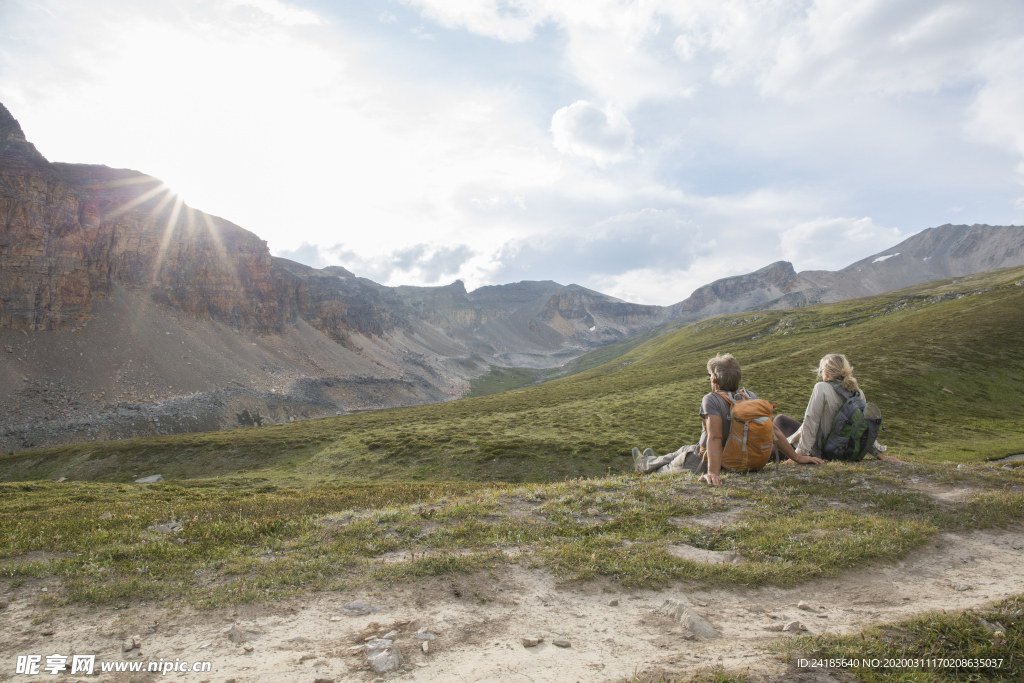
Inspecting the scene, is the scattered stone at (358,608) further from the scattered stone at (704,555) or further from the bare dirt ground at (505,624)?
the scattered stone at (704,555)

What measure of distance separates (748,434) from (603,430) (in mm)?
35401

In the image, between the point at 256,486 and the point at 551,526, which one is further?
the point at 256,486

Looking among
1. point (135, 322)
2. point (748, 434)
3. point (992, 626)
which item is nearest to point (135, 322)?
point (135, 322)

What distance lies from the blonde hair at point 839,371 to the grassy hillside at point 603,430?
70.2ft

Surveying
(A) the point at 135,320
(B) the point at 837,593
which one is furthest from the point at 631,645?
(A) the point at 135,320

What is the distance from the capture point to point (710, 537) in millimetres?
10188

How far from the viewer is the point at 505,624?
727cm

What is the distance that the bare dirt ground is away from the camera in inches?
236

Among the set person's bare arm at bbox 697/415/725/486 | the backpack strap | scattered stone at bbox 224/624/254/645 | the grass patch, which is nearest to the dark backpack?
the backpack strap

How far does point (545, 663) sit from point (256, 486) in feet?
118

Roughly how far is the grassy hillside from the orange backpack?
2187 centimetres

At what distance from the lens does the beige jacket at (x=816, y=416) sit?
12117 mm

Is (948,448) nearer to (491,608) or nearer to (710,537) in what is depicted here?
(710,537)

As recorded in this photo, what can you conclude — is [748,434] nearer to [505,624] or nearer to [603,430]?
[505,624]
